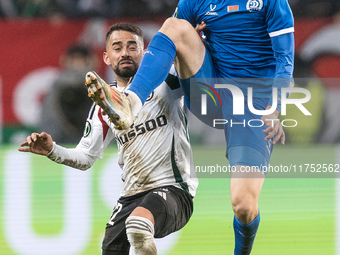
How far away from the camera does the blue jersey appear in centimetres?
301

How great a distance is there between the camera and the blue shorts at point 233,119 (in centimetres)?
300

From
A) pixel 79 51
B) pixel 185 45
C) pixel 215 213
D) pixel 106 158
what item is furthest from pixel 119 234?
pixel 79 51

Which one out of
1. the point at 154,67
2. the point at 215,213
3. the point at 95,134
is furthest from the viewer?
the point at 215,213

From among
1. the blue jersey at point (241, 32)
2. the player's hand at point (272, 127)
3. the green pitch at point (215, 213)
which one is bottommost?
the green pitch at point (215, 213)

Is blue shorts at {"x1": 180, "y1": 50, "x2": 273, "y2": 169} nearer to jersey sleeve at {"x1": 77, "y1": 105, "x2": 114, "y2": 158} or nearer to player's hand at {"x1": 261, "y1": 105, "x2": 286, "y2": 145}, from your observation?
player's hand at {"x1": 261, "y1": 105, "x2": 286, "y2": 145}

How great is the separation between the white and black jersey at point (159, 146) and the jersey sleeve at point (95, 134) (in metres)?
0.20

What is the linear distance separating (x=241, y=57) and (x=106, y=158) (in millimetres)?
2175

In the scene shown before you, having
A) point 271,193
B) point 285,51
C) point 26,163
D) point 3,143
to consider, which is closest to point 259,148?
point 285,51

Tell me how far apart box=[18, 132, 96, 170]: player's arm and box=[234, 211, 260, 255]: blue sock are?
108 centimetres

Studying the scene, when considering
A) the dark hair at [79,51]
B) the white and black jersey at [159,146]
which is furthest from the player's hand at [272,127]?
the dark hair at [79,51]

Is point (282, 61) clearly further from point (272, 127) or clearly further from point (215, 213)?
point (215, 213)

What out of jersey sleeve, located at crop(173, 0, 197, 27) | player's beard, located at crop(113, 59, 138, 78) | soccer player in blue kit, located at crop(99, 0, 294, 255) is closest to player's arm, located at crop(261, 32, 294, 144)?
soccer player in blue kit, located at crop(99, 0, 294, 255)

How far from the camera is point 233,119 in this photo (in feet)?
10.1

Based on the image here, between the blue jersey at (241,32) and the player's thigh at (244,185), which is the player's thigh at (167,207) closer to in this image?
the player's thigh at (244,185)
